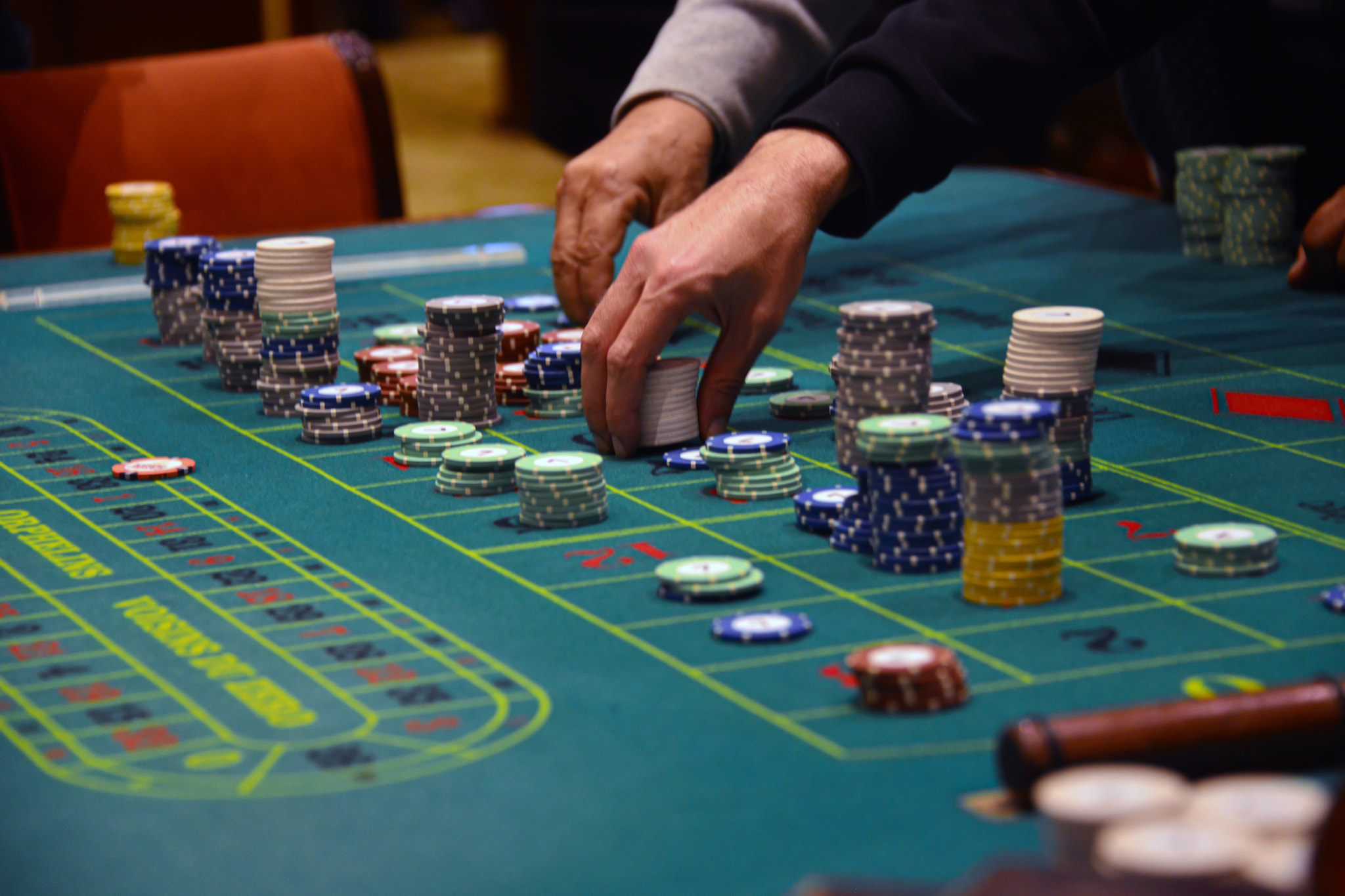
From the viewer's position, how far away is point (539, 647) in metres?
2.04

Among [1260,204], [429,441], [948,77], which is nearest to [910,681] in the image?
[429,441]

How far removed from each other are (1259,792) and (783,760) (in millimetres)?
529

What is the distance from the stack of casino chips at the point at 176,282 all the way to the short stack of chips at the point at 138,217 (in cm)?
89

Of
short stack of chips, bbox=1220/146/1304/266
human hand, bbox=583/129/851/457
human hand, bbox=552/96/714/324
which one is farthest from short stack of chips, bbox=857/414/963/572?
short stack of chips, bbox=1220/146/1304/266

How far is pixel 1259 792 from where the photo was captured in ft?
4.22

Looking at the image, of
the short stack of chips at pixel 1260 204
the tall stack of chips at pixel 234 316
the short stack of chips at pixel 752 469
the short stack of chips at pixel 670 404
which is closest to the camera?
the short stack of chips at pixel 752 469

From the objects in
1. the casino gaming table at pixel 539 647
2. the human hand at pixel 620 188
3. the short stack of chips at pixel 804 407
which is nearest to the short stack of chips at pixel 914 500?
the casino gaming table at pixel 539 647

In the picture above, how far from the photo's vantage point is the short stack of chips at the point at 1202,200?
4.29 meters

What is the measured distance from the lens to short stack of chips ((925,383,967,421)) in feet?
9.21

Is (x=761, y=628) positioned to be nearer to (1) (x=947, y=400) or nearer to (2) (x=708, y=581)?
(2) (x=708, y=581)

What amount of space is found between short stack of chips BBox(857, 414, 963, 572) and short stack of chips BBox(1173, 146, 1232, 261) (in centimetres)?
228

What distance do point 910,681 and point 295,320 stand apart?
1.98m

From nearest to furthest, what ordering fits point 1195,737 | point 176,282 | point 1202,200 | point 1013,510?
1. point 1195,737
2. point 1013,510
3. point 176,282
4. point 1202,200

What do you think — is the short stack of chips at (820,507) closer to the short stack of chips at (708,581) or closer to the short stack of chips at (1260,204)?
the short stack of chips at (708,581)
